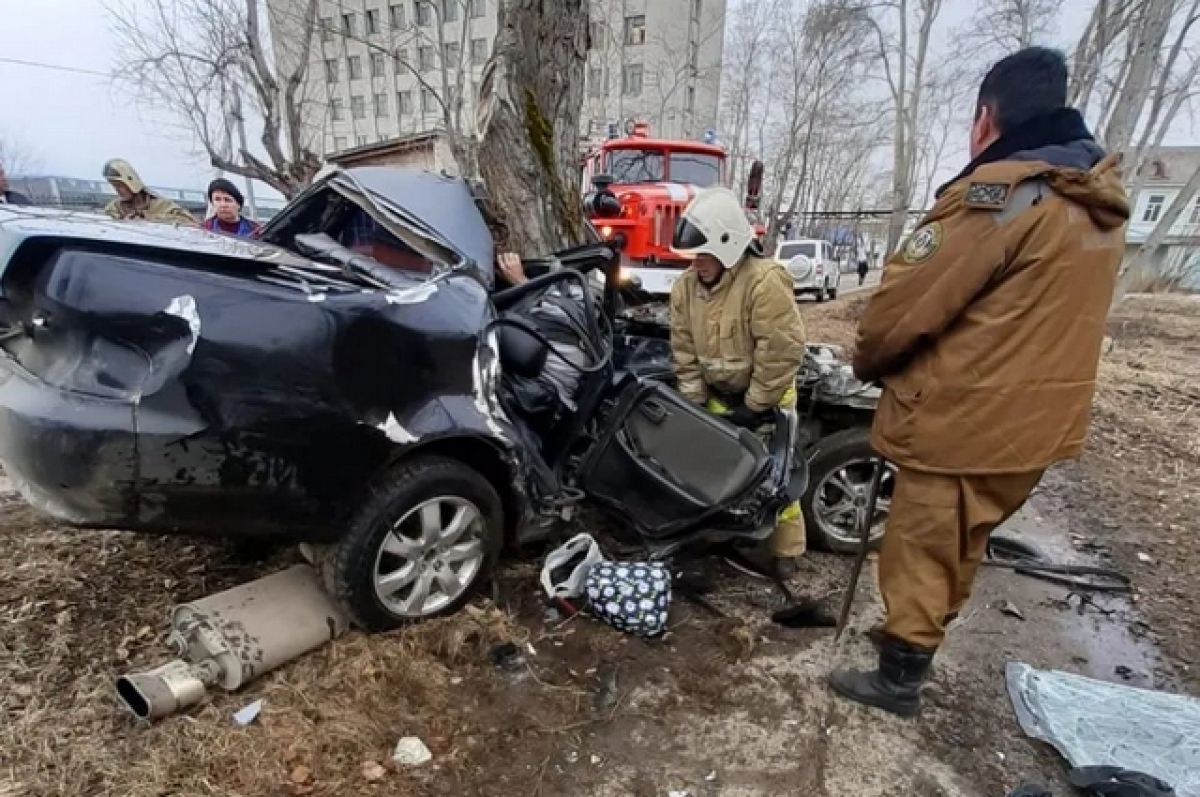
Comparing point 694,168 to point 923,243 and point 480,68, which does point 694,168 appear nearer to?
point 923,243

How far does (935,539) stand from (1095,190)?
1.12 metres

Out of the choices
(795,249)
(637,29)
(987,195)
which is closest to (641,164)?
(987,195)

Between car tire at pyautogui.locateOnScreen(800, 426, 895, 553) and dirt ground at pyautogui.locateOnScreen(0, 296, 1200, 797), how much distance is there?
0.17m

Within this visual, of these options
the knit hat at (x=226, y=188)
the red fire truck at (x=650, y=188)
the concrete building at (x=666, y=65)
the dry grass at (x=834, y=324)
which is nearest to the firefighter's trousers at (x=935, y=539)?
the knit hat at (x=226, y=188)

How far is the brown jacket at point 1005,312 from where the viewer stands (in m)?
1.87

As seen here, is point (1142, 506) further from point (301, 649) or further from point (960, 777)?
point (301, 649)

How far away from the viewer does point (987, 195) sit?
1.90 metres

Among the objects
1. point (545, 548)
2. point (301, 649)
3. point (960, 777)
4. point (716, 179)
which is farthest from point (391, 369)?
point (716, 179)

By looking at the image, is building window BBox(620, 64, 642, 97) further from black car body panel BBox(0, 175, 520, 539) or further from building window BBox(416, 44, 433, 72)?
black car body panel BBox(0, 175, 520, 539)

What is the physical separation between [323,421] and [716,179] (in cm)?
952

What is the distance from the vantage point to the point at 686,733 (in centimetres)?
219

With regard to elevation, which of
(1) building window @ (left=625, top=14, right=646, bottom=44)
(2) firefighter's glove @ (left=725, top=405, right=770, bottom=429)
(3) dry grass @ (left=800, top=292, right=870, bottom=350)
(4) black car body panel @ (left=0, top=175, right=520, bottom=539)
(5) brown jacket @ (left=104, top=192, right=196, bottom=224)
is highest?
(1) building window @ (left=625, top=14, right=646, bottom=44)

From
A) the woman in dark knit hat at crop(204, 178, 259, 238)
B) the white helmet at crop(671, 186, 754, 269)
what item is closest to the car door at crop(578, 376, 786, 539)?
the white helmet at crop(671, 186, 754, 269)

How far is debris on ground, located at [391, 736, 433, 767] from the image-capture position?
1.99m
